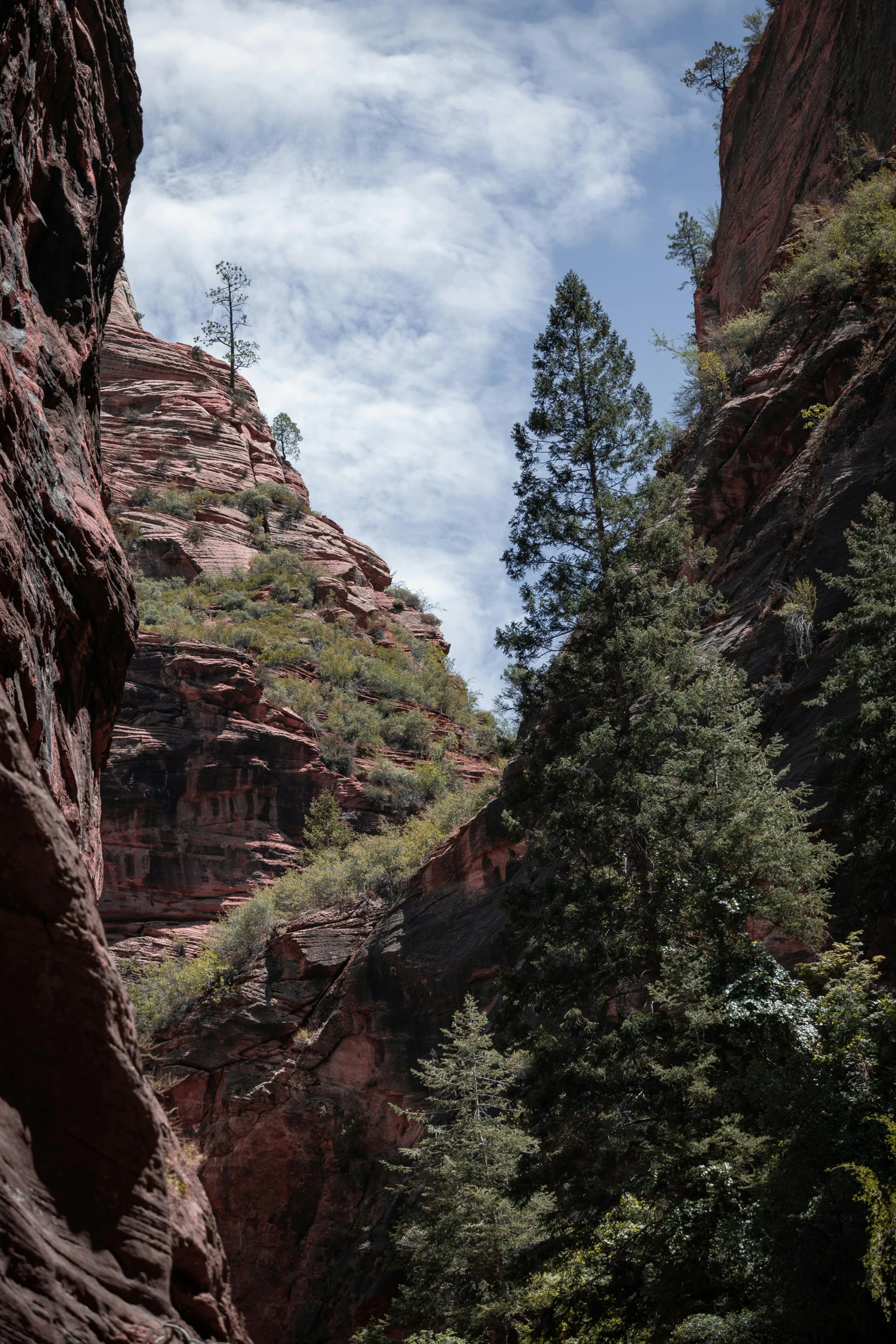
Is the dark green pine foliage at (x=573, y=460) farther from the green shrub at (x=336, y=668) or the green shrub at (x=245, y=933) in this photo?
the green shrub at (x=336, y=668)

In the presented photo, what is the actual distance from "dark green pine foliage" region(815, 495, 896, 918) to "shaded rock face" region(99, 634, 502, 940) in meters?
23.7

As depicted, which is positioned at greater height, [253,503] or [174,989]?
[253,503]

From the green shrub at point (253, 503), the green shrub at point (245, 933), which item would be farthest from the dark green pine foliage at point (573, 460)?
the green shrub at point (253, 503)

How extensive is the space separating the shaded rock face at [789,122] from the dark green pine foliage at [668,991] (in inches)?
714

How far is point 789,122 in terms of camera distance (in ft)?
113

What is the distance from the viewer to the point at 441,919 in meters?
24.1

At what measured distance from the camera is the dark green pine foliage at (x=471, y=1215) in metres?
14.1

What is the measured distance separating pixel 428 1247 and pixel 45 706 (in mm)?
10991

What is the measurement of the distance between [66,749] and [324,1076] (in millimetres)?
17033

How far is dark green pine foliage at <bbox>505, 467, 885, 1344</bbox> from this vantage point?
944 centimetres

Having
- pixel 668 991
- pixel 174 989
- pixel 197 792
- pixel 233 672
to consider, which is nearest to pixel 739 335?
pixel 233 672

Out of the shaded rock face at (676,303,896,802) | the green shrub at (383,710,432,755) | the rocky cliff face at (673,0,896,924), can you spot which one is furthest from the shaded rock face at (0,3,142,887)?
the green shrub at (383,710,432,755)

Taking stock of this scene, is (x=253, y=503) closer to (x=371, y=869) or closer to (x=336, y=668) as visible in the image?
(x=336, y=668)

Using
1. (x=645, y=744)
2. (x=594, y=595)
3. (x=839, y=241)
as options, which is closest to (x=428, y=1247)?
(x=645, y=744)
